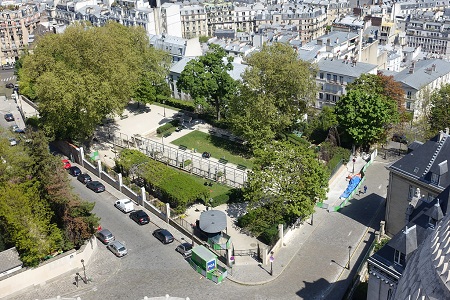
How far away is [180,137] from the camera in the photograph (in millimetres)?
68562

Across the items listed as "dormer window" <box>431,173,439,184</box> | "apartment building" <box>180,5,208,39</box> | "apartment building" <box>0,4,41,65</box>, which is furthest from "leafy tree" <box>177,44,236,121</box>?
"apartment building" <box>0,4,41,65</box>

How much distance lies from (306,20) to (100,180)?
96.4 meters

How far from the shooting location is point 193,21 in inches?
5369

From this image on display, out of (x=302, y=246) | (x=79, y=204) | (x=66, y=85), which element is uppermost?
(x=66, y=85)

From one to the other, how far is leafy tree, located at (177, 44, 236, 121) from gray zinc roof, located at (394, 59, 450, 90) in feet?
94.4

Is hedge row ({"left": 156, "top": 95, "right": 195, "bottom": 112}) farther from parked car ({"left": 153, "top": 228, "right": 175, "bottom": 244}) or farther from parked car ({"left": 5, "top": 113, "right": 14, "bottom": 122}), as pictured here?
parked car ({"left": 153, "top": 228, "right": 175, "bottom": 244})

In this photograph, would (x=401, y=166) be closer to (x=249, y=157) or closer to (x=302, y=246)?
(x=302, y=246)

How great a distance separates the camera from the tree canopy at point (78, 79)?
190ft

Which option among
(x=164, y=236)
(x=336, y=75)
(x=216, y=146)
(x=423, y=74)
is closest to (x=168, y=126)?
(x=216, y=146)

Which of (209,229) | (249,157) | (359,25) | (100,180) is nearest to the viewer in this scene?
(209,229)

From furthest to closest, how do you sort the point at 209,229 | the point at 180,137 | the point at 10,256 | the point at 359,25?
1. the point at 359,25
2. the point at 180,137
3. the point at 209,229
4. the point at 10,256

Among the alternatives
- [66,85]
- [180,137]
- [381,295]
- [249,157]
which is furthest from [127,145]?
[381,295]

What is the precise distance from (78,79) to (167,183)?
1725 cm

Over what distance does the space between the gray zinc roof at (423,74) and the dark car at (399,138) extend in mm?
12861
